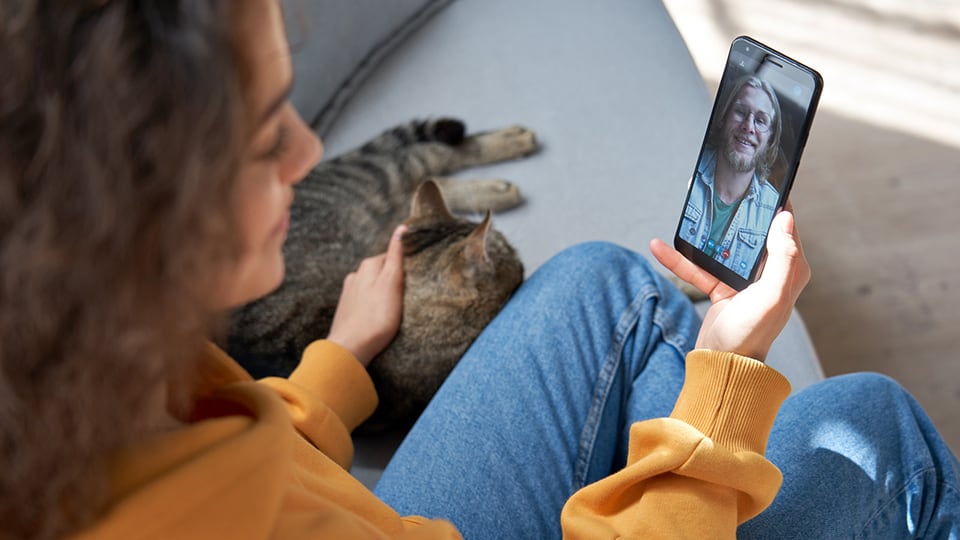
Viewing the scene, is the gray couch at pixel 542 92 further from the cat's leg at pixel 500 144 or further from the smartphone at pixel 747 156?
the smartphone at pixel 747 156

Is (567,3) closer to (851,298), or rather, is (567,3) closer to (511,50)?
(511,50)

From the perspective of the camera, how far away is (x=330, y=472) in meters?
0.71

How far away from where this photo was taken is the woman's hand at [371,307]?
43.1 inches

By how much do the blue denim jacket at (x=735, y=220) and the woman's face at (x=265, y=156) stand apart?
477 mm

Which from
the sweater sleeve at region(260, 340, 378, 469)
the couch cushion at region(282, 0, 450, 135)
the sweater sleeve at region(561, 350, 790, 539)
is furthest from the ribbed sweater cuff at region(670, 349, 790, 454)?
the couch cushion at region(282, 0, 450, 135)

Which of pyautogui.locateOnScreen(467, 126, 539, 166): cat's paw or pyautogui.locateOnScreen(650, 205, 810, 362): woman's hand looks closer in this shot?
pyautogui.locateOnScreen(650, 205, 810, 362): woman's hand

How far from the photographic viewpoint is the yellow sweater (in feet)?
1.58

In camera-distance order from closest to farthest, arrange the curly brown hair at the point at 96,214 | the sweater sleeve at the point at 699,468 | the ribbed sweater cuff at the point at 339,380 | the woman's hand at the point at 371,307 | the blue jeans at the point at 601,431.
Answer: the curly brown hair at the point at 96,214, the sweater sleeve at the point at 699,468, the blue jeans at the point at 601,431, the ribbed sweater cuff at the point at 339,380, the woman's hand at the point at 371,307

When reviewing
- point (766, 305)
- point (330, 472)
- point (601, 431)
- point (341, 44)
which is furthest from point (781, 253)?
point (341, 44)

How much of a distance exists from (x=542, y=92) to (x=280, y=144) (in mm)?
900

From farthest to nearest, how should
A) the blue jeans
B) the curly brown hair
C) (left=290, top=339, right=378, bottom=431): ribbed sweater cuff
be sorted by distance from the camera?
(left=290, top=339, right=378, bottom=431): ribbed sweater cuff, the blue jeans, the curly brown hair

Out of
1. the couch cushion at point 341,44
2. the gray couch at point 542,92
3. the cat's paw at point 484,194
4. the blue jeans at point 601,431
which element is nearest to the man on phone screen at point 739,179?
the blue jeans at point 601,431

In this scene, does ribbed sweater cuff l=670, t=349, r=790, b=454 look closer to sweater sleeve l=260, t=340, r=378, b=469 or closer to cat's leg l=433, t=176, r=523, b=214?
sweater sleeve l=260, t=340, r=378, b=469

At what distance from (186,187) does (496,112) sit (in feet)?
3.24
